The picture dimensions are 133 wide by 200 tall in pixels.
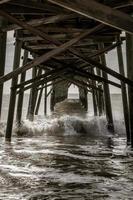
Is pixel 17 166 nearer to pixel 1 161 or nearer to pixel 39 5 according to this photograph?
pixel 1 161

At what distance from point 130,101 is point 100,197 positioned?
10.9 ft

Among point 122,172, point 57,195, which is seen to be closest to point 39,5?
point 122,172

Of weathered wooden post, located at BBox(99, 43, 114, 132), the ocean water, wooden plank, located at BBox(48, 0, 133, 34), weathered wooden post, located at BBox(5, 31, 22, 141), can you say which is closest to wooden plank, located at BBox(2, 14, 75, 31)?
weathered wooden post, located at BBox(5, 31, 22, 141)

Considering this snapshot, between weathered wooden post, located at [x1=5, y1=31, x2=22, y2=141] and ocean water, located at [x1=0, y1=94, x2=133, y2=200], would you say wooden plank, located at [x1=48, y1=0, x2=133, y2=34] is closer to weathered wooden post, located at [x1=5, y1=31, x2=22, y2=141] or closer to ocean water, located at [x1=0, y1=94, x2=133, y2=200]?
ocean water, located at [x1=0, y1=94, x2=133, y2=200]

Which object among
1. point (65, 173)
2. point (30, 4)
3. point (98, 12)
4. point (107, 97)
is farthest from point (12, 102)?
point (98, 12)

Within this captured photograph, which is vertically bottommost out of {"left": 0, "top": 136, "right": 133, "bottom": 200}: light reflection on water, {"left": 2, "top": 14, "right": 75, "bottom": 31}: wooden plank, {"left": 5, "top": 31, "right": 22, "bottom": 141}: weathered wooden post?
{"left": 0, "top": 136, "right": 133, "bottom": 200}: light reflection on water

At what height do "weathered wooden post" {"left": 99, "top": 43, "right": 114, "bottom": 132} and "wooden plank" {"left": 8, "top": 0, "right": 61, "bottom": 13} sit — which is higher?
"wooden plank" {"left": 8, "top": 0, "right": 61, "bottom": 13}

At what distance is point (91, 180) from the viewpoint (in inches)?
135

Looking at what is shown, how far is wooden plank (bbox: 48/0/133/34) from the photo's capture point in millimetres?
2334

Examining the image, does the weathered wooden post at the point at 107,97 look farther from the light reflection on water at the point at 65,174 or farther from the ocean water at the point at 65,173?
the light reflection on water at the point at 65,174

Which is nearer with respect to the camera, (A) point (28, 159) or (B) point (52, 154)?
(A) point (28, 159)

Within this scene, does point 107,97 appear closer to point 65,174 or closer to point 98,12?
point 65,174

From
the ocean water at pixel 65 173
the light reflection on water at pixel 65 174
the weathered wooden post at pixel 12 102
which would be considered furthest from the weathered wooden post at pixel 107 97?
the light reflection on water at pixel 65 174

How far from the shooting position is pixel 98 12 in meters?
2.38
